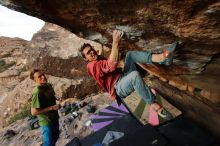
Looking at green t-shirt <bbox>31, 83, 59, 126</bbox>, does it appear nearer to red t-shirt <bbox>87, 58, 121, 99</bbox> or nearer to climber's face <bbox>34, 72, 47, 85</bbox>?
climber's face <bbox>34, 72, 47, 85</bbox>

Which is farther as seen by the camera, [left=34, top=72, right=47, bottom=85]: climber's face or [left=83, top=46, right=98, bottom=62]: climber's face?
[left=34, top=72, right=47, bottom=85]: climber's face

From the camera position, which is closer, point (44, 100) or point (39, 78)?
point (39, 78)

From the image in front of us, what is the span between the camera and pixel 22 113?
12477mm

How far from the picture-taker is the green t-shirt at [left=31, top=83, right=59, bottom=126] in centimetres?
634

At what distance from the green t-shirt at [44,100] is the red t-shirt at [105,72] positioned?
152 cm

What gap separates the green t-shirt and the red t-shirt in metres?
1.52

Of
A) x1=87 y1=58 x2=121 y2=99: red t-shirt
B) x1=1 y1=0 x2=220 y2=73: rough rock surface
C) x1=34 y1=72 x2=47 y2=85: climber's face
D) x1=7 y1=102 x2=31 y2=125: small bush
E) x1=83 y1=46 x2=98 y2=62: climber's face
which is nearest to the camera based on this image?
x1=1 y1=0 x2=220 y2=73: rough rock surface

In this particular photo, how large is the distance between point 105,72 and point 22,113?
8292mm

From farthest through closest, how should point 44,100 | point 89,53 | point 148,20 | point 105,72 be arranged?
point 44,100 < point 89,53 < point 105,72 < point 148,20

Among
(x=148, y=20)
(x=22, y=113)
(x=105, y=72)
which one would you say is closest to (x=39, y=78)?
(x=105, y=72)

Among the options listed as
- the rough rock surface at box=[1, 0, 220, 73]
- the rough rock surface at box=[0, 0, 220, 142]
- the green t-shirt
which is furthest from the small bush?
the rough rock surface at box=[1, 0, 220, 73]

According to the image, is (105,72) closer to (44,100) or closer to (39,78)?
(39,78)

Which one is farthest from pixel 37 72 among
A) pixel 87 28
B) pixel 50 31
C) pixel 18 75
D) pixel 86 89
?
pixel 18 75

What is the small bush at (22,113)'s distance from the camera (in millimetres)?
12487
